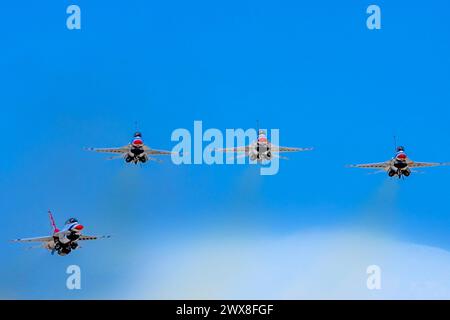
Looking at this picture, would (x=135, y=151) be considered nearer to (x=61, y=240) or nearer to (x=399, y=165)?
(x=61, y=240)

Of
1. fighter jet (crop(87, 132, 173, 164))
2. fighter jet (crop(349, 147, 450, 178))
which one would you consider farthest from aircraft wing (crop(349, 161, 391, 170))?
fighter jet (crop(87, 132, 173, 164))

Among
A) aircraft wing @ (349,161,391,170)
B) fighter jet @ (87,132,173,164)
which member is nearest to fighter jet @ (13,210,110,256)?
fighter jet @ (87,132,173,164)

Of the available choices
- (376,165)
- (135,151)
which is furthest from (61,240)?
(376,165)

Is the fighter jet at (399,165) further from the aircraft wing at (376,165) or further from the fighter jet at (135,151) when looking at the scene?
the fighter jet at (135,151)

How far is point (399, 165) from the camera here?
346 ft

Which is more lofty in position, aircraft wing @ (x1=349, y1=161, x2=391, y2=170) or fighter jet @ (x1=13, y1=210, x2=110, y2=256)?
aircraft wing @ (x1=349, y1=161, x2=391, y2=170)

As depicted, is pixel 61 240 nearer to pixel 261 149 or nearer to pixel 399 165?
pixel 261 149

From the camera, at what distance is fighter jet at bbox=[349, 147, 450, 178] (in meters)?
105

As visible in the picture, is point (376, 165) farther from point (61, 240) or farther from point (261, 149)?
point (61, 240)

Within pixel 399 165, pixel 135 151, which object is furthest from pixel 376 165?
pixel 135 151

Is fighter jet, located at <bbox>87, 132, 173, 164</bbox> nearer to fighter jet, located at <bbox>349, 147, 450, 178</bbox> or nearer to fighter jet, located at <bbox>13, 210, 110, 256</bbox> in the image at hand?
fighter jet, located at <bbox>13, 210, 110, 256</bbox>
